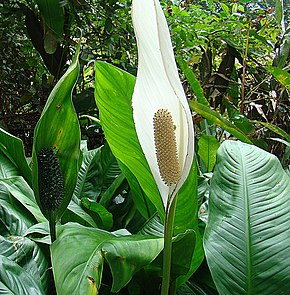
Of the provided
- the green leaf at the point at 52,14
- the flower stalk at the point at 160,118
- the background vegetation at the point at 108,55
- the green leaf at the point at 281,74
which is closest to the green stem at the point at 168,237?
the flower stalk at the point at 160,118

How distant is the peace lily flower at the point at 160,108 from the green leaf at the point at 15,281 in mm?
164

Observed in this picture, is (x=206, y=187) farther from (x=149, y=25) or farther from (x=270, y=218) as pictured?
(x=149, y=25)

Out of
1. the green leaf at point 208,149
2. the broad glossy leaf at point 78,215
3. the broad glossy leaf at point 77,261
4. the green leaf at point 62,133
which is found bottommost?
the green leaf at point 208,149

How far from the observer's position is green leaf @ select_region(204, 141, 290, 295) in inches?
19.5

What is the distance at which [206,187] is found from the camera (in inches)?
28.2

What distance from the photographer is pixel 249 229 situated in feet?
1.74

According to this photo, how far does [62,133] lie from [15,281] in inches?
6.5

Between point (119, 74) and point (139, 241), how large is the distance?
0.94 feet

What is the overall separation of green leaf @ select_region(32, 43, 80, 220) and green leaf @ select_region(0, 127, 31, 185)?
Answer: 0.71 ft

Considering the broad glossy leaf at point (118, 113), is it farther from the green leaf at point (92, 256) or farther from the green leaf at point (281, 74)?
the green leaf at point (281, 74)

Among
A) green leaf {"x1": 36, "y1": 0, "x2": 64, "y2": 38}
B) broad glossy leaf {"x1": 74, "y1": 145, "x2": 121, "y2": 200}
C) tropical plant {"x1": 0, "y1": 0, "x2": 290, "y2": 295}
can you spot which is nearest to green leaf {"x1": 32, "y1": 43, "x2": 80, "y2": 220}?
tropical plant {"x1": 0, "y1": 0, "x2": 290, "y2": 295}

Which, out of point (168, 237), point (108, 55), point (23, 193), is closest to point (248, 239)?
point (168, 237)

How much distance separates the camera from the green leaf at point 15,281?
0.42m

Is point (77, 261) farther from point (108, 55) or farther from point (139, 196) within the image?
point (108, 55)
